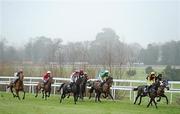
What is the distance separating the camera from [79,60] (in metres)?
36.3

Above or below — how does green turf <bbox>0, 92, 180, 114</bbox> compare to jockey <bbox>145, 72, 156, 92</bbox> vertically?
below

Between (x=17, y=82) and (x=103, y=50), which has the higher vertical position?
(x=103, y=50)

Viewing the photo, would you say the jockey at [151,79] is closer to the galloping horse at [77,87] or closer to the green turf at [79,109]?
the green turf at [79,109]

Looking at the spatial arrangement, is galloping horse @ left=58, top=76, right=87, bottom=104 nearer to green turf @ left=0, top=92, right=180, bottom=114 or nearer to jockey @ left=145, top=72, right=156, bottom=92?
green turf @ left=0, top=92, right=180, bottom=114

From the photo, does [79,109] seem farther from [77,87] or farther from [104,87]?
[104,87]

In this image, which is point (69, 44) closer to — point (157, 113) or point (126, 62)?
point (126, 62)

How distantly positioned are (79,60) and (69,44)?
5966 millimetres

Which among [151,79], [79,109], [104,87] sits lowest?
[79,109]

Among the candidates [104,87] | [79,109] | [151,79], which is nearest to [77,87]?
[104,87]

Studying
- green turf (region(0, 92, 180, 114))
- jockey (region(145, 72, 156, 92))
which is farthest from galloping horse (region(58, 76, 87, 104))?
jockey (region(145, 72, 156, 92))

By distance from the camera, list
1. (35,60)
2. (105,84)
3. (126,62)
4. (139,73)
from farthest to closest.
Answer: (35,60) → (126,62) → (139,73) → (105,84)

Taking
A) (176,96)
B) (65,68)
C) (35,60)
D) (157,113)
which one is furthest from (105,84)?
(35,60)

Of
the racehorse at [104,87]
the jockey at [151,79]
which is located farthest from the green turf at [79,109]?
the racehorse at [104,87]

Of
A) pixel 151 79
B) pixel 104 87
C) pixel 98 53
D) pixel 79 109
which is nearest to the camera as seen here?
pixel 79 109
